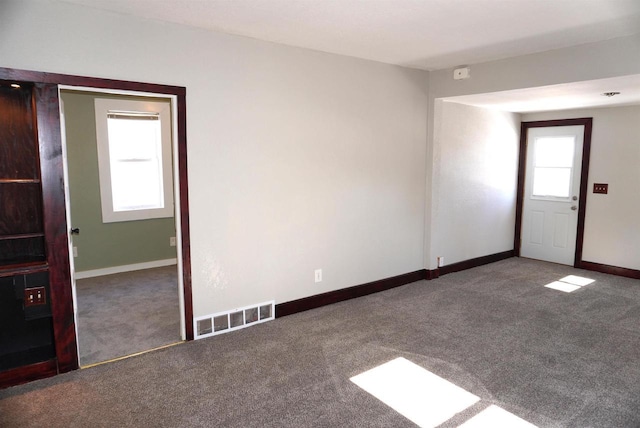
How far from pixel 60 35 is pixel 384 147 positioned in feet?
10.0

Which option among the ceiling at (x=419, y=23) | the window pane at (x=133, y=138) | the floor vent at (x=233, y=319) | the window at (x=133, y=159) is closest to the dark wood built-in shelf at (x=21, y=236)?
the floor vent at (x=233, y=319)

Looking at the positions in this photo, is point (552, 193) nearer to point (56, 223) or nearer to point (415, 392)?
point (415, 392)

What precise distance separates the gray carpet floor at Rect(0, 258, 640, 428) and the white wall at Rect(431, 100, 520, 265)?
125 cm

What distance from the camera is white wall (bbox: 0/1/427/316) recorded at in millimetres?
2766

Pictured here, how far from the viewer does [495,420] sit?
92.4 inches

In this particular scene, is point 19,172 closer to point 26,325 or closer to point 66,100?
point 26,325

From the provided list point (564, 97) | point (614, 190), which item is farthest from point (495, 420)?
point (614, 190)

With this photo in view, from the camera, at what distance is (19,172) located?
2.82m

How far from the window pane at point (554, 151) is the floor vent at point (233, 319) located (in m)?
4.66

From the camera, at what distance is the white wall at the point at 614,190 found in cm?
512

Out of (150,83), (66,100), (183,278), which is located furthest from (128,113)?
(183,278)

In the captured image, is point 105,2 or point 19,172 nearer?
point 105,2

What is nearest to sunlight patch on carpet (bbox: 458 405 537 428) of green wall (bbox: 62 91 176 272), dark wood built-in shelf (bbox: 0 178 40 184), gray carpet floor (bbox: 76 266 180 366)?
gray carpet floor (bbox: 76 266 180 366)

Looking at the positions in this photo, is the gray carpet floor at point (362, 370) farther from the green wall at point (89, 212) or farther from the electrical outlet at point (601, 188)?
the green wall at point (89, 212)
